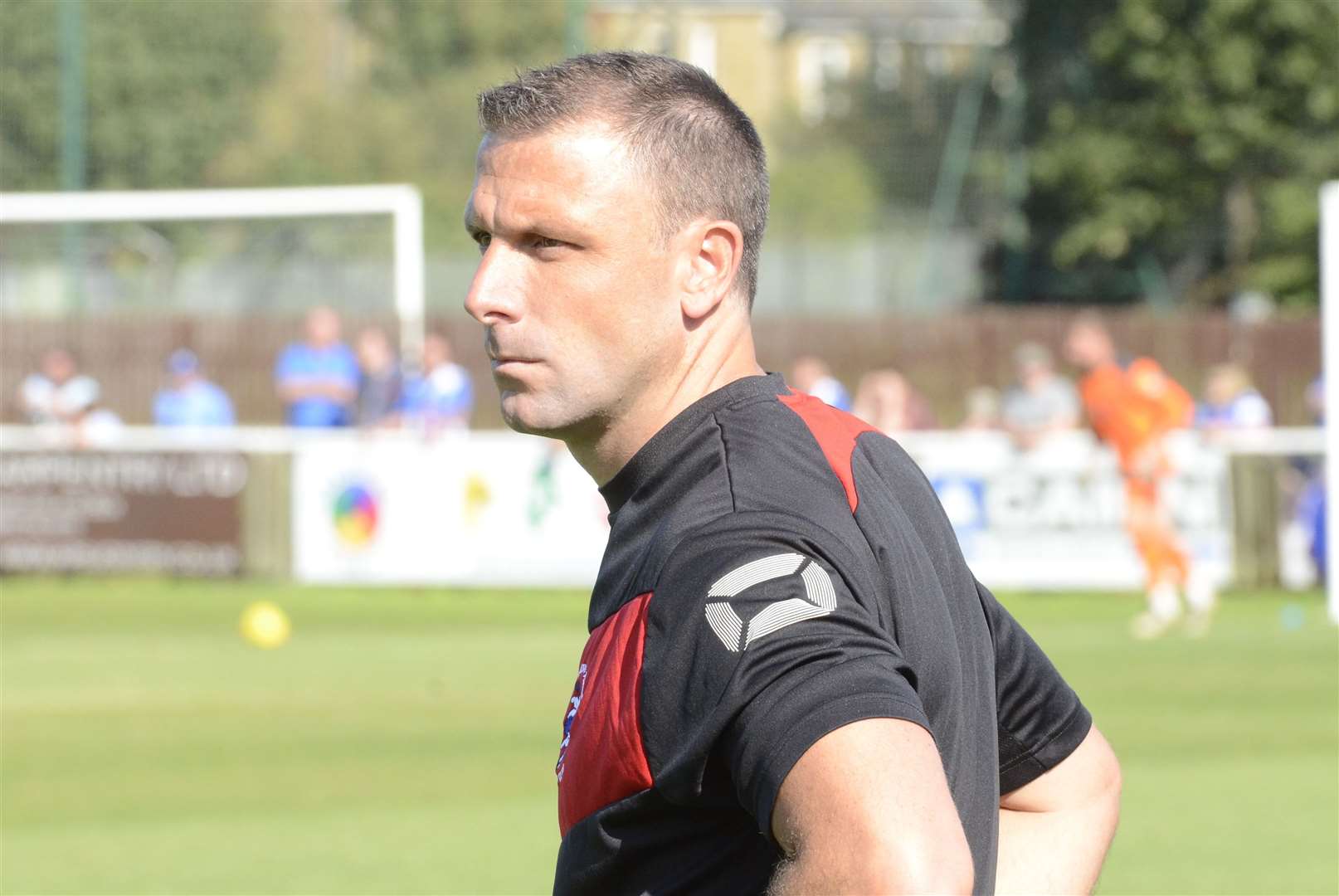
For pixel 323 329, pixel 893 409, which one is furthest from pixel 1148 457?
pixel 323 329

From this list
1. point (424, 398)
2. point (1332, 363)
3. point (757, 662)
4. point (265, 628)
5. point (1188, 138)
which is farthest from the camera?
point (1188, 138)

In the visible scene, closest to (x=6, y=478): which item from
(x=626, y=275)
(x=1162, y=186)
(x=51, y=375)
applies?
(x=51, y=375)

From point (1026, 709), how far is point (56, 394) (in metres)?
20.8

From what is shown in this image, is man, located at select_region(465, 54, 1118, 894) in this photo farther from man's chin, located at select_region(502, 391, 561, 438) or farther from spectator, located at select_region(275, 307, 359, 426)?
spectator, located at select_region(275, 307, 359, 426)

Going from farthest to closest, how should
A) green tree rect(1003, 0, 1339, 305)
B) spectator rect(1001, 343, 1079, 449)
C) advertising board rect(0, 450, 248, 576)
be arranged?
green tree rect(1003, 0, 1339, 305), advertising board rect(0, 450, 248, 576), spectator rect(1001, 343, 1079, 449)

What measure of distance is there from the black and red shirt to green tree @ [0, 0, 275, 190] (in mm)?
24373

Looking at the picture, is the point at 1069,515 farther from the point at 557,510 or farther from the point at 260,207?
the point at 260,207

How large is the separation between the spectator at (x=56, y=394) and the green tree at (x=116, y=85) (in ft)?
10.3

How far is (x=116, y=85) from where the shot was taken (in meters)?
25.2

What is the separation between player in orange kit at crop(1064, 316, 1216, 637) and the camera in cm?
1470

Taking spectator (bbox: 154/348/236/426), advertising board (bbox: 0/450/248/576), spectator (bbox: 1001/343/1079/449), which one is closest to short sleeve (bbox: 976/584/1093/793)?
spectator (bbox: 1001/343/1079/449)

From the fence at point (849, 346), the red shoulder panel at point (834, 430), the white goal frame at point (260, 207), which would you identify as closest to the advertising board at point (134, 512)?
the white goal frame at point (260, 207)

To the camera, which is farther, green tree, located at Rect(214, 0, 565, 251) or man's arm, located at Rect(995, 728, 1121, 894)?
green tree, located at Rect(214, 0, 565, 251)

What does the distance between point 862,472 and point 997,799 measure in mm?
440
